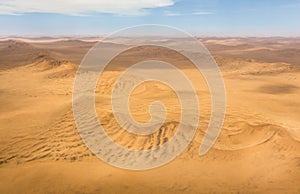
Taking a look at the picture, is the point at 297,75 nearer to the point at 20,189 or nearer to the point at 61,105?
the point at 61,105

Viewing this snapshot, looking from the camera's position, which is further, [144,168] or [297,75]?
[297,75]

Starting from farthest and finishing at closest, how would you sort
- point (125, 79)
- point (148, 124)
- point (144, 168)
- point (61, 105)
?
point (125, 79) → point (61, 105) → point (148, 124) → point (144, 168)

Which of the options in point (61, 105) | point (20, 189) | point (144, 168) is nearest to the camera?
point (20, 189)

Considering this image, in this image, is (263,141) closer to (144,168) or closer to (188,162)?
(188,162)

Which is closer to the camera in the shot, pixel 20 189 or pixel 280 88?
pixel 20 189

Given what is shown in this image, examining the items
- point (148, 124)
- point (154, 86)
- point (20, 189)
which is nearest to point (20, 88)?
point (154, 86)

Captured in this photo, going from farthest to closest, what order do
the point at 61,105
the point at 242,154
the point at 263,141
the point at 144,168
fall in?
the point at 61,105 → the point at 263,141 → the point at 242,154 → the point at 144,168

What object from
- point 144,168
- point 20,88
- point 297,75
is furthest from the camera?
point 297,75

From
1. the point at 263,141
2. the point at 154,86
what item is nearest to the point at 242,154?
Answer: the point at 263,141

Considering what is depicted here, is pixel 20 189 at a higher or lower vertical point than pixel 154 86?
lower
